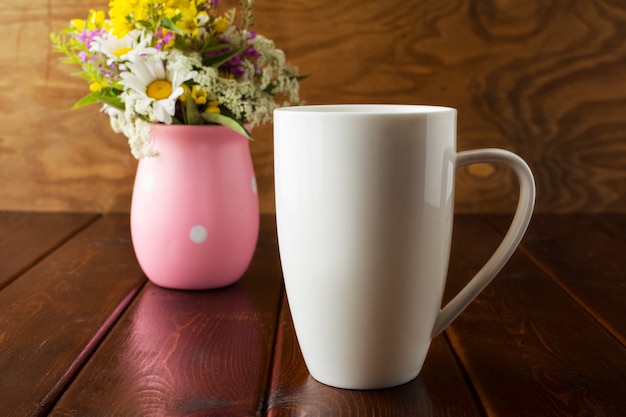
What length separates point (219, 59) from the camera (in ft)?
2.69

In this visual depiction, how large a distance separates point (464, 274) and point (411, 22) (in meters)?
0.46

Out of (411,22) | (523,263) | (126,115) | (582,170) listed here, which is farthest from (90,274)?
(582,170)

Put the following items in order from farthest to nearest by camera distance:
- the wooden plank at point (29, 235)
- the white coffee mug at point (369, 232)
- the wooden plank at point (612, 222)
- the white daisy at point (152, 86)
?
the wooden plank at point (612, 222), the wooden plank at point (29, 235), the white daisy at point (152, 86), the white coffee mug at point (369, 232)

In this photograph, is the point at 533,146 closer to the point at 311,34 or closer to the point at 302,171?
the point at 311,34

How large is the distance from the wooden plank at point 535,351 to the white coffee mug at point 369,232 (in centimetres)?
7

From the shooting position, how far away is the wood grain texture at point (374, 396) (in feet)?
1.81

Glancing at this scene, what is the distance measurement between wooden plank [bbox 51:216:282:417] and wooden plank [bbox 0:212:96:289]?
0.18 m

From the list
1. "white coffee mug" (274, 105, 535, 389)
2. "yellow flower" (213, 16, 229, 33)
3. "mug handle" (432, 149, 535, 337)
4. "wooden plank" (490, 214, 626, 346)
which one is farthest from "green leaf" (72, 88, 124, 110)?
"wooden plank" (490, 214, 626, 346)

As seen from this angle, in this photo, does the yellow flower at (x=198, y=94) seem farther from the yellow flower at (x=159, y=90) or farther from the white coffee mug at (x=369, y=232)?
the white coffee mug at (x=369, y=232)

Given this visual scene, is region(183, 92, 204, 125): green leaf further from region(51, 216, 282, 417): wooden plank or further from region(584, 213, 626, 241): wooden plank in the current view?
region(584, 213, 626, 241): wooden plank

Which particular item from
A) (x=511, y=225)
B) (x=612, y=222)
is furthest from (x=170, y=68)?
(x=612, y=222)

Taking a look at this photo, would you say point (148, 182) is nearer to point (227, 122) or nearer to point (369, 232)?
point (227, 122)

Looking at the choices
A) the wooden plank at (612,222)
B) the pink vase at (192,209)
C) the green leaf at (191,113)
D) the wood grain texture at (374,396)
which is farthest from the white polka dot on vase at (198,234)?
the wooden plank at (612,222)

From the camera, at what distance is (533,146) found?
4.00 feet
